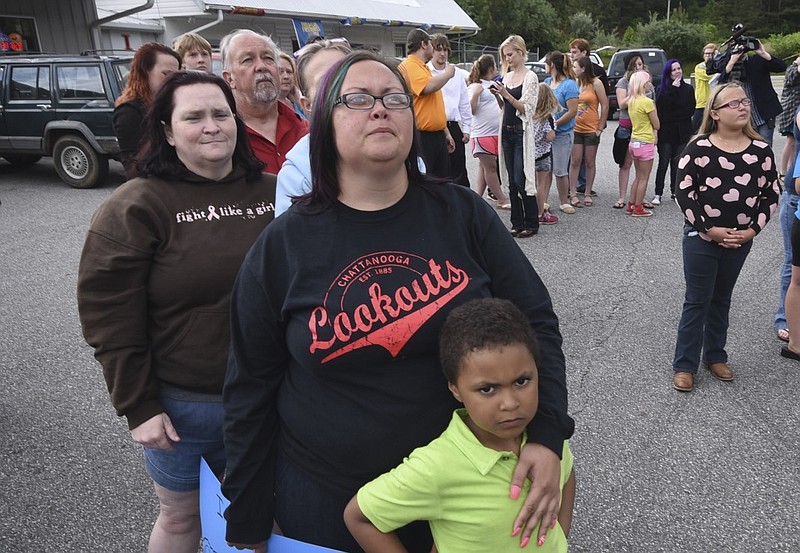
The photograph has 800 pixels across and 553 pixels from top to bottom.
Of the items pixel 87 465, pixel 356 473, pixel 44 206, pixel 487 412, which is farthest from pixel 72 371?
pixel 44 206

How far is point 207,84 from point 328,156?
2.28 ft

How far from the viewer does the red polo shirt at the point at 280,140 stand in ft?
9.05

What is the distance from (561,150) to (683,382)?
441 centimetres

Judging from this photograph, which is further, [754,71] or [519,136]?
[754,71]

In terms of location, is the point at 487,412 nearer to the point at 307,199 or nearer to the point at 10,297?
the point at 307,199

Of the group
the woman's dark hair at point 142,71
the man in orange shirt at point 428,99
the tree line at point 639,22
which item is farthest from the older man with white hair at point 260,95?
the tree line at point 639,22

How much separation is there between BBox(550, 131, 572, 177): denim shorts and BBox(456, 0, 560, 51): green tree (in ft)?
132

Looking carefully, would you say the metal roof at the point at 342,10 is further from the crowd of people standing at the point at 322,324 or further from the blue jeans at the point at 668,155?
the crowd of people standing at the point at 322,324

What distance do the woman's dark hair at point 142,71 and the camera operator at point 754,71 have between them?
20.7 ft

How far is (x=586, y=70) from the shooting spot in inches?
313

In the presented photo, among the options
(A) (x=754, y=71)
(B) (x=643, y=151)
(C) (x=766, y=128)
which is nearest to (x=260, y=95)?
(B) (x=643, y=151)

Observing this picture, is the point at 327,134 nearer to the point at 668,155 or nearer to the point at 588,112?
the point at 588,112

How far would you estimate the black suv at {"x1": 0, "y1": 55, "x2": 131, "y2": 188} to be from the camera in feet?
30.9

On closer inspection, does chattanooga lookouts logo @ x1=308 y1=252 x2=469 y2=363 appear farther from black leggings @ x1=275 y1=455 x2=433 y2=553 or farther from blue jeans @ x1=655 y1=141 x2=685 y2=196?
blue jeans @ x1=655 y1=141 x2=685 y2=196
